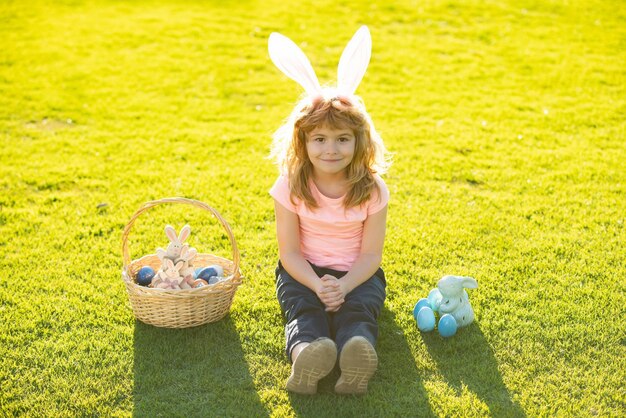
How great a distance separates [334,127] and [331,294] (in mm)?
823

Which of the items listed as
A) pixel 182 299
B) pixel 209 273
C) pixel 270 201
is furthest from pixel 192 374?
pixel 270 201

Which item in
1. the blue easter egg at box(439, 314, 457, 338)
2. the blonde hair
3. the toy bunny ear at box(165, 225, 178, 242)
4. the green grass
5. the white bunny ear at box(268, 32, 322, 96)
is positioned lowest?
the green grass

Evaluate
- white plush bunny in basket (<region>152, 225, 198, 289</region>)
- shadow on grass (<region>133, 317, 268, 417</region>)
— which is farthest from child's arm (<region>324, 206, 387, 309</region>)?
white plush bunny in basket (<region>152, 225, 198, 289</region>)

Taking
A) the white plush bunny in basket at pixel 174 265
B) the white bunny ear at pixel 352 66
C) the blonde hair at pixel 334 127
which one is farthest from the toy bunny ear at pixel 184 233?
the white bunny ear at pixel 352 66

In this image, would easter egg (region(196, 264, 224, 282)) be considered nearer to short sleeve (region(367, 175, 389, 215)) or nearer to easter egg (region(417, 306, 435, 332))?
short sleeve (region(367, 175, 389, 215))

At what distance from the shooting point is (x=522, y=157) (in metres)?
5.78

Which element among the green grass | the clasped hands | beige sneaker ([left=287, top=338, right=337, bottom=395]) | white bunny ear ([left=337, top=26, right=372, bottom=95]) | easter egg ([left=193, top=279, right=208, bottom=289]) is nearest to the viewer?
beige sneaker ([left=287, top=338, right=337, bottom=395])

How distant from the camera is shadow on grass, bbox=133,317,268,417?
120 inches

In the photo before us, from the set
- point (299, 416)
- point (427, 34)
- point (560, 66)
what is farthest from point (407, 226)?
point (427, 34)

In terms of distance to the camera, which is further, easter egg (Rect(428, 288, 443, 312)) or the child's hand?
easter egg (Rect(428, 288, 443, 312))

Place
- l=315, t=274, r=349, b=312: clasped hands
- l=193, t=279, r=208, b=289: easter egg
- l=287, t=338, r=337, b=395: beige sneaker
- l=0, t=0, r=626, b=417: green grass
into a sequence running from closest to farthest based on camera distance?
1. l=287, t=338, r=337, b=395: beige sneaker
2. l=0, t=0, r=626, b=417: green grass
3. l=315, t=274, r=349, b=312: clasped hands
4. l=193, t=279, r=208, b=289: easter egg

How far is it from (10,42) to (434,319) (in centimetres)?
739

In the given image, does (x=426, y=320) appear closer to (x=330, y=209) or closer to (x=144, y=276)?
(x=330, y=209)

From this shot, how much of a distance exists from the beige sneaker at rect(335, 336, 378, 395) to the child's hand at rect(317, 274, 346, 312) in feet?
1.36
